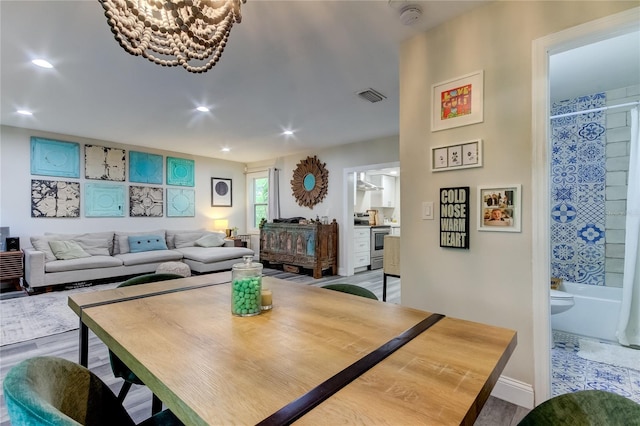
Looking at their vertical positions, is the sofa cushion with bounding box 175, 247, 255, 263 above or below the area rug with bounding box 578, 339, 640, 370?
above

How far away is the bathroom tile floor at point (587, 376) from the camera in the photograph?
201 cm

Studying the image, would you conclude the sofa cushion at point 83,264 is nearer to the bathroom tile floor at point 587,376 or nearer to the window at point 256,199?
the window at point 256,199

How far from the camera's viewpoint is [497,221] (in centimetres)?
191

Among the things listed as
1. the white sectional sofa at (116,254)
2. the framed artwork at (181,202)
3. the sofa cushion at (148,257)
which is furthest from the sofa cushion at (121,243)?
the framed artwork at (181,202)

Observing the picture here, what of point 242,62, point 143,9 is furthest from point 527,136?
point 242,62

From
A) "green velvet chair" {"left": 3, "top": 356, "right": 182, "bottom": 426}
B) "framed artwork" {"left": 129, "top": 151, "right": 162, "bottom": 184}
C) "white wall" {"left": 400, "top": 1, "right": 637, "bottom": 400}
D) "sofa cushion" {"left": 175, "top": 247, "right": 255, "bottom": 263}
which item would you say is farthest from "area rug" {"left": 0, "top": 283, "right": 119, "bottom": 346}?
"white wall" {"left": 400, "top": 1, "right": 637, "bottom": 400}

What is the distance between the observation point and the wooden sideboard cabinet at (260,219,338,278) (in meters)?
5.54

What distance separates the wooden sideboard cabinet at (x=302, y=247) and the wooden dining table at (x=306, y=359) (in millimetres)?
4142

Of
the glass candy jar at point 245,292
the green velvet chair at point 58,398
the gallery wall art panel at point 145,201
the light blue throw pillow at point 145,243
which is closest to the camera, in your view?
the green velvet chair at point 58,398

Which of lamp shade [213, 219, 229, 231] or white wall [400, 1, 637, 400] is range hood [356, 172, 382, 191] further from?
white wall [400, 1, 637, 400]

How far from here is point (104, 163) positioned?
5.50 meters

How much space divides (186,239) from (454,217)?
5.63m

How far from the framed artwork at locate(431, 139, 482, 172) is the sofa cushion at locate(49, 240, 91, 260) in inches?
212

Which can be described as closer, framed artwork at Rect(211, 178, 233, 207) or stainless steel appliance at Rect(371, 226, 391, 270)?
stainless steel appliance at Rect(371, 226, 391, 270)
